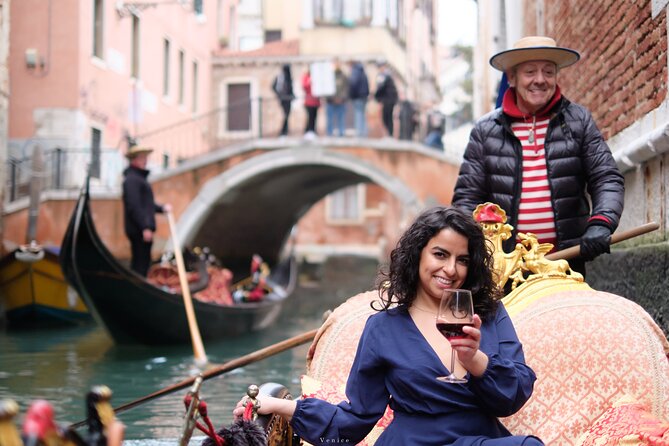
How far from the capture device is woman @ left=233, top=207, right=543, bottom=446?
140 centimetres

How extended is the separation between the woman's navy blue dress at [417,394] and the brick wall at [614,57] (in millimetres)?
1627

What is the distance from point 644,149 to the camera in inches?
116

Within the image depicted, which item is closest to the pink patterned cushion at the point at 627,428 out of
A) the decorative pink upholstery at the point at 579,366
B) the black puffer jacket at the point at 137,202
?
the decorative pink upholstery at the point at 579,366

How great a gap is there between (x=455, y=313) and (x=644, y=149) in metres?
1.85

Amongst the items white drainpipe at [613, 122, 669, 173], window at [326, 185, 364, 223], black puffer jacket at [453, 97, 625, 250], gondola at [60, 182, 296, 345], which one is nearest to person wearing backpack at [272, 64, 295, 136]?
gondola at [60, 182, 296, 345]

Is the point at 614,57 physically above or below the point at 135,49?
below

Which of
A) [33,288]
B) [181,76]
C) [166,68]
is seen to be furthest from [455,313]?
[181,76]

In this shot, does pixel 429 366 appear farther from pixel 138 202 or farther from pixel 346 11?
pixel 346 11

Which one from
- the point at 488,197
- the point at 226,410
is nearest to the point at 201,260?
the point at 226,410

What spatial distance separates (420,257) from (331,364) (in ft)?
1.50

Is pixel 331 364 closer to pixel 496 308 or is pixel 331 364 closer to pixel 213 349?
pixel 496 308

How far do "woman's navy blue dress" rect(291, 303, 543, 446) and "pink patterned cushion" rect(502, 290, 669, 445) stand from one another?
0.87 feet

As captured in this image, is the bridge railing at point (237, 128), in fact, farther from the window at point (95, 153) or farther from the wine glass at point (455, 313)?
the wine glass at point (455, 313)

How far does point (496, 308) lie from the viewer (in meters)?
1.51
